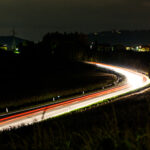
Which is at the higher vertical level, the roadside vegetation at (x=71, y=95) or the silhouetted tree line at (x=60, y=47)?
the silhouetted tree line at (x=60, y=47)

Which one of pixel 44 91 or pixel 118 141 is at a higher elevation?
pixel 118 141

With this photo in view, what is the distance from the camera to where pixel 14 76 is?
48938 millimetres

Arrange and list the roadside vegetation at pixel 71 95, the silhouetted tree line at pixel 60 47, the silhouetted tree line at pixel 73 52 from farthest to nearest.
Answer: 1. the silhouetted tree line at pixel 60 47
2. the silhouetted tree line at pixel 73 52
3. the roadside vegetation at pixel 71 95

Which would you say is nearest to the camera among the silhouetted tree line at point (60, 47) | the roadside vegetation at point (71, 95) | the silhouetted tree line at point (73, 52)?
the roadside vegetation at point (71, 95)

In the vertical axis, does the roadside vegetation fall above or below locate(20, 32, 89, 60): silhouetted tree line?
below

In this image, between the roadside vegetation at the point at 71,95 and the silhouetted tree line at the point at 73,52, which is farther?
the silhouetted tree line at the point at 73,52

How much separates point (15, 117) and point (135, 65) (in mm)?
63442

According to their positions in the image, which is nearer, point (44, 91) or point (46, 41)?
point (44, 91)

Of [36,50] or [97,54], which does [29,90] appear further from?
[97,54]

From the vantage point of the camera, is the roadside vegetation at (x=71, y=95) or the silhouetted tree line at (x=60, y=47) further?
the silhouetted tree line at (x=60, y=47)

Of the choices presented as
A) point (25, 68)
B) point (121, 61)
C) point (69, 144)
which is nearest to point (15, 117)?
point (69, 144)

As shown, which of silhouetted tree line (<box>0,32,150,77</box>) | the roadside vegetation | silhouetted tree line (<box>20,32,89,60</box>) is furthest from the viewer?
silhouetted tree line (<box>20,32,89,60</box>)

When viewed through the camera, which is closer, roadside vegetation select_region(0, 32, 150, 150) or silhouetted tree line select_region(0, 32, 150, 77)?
roadside vegetation select_region(0, 32, 150, 150)

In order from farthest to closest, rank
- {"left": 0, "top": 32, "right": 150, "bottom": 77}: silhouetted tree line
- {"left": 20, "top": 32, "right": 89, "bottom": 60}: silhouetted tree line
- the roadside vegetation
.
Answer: {"left": 20, "top": 32, "right": 89, "bottom": 60}: silhouetted tree line → {"left": 0, "top": 32, "right": 150, "bottom": 77}: silhouetted tree line → the roadside vegetation
